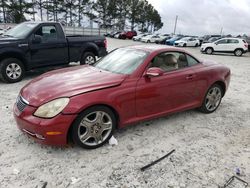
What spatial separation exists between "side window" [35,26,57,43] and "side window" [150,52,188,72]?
4695mm

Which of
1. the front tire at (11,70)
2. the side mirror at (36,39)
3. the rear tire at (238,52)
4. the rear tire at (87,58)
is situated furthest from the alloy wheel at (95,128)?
the rear tire at (238,52)

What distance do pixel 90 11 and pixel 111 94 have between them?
59664mm

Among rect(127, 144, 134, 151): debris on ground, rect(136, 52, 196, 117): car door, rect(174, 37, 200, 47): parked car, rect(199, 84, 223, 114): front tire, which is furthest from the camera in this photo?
rect(174, 37, 200, 47): parked car

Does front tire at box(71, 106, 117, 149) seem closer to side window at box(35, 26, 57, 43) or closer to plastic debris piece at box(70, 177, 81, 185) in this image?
plastic debris piece at box(70, 177, 81, 185)

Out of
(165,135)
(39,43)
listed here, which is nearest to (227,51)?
(39,43)

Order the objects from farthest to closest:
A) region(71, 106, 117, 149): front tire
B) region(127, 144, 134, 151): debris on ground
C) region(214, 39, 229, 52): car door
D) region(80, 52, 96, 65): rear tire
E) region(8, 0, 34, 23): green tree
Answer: region(8, 0, 34, 23): green tree
region(214, 39, 229, 52): car door
region(80, 52, 96, 65): rear tire
region(127, 144, 134, 151): debris on ground
region(71, 106, 117, 149): front tire

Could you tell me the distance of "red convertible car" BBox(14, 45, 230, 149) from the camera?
328cm

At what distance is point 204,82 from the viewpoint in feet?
16.0

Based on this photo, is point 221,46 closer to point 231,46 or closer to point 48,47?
point 231,46

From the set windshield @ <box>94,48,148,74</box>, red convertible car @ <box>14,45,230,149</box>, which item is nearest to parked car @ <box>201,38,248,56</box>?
red convertible car @ <box>14,45,230,149</box>

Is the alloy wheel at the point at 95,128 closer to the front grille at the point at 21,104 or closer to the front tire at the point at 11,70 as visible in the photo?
the front grille at the point at 21,104

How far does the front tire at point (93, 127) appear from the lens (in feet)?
11.1

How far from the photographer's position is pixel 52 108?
3.25 metres

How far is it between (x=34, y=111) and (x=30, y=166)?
722 millimetres
